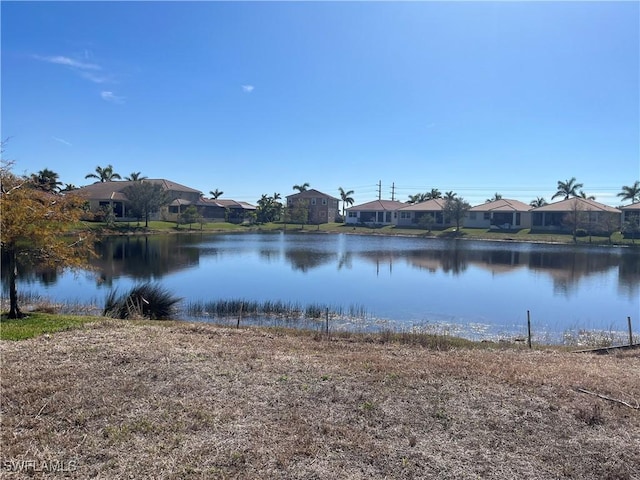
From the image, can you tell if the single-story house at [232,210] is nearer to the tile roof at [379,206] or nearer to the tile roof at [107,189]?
the tile roof at [107,189]

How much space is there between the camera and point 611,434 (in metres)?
5.91

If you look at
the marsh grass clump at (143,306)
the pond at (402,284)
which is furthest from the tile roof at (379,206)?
the marsh grass clump at (143,306)

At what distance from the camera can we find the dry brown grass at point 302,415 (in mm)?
5031

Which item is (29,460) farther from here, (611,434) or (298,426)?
(611,434)

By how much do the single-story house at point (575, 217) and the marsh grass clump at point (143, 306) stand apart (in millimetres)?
56906

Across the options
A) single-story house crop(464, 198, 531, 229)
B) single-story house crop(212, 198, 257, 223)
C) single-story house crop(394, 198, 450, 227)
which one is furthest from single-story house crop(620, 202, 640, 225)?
single-story house crop(212, 198, 257, 223)

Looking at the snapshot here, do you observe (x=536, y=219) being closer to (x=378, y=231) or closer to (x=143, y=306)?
(x=378, y=231)

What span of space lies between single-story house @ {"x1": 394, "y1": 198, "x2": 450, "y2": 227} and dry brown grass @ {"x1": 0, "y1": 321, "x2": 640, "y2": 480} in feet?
230

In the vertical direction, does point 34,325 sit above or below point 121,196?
below

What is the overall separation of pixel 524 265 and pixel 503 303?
1617cm

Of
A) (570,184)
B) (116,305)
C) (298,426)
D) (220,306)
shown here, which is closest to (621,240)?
(570,184)

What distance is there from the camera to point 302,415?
6.25 m

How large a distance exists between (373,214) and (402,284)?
61.9 meters

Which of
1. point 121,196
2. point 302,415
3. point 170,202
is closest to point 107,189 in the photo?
point 121,196
